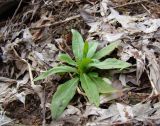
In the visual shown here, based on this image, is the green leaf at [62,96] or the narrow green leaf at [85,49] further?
the narrow green leaf at [85,49]

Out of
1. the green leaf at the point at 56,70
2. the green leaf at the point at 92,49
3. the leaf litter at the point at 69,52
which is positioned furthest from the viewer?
the green leaf at the point at 92,49

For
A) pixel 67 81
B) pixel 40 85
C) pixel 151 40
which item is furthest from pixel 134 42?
pixel 40 85

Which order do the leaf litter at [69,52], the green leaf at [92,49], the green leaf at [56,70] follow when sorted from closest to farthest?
the leaf litter at [69,52], the green leaf at [56,70], the green leaf at [92,49]

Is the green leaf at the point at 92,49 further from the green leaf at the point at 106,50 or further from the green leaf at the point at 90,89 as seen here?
the green leaf at the point at 90,89

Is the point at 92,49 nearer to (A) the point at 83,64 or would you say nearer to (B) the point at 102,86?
(A) the point at 83,64

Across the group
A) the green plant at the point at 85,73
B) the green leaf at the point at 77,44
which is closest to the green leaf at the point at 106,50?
the green plant at the point at 85,73

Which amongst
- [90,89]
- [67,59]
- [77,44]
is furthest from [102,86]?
[77,44]
